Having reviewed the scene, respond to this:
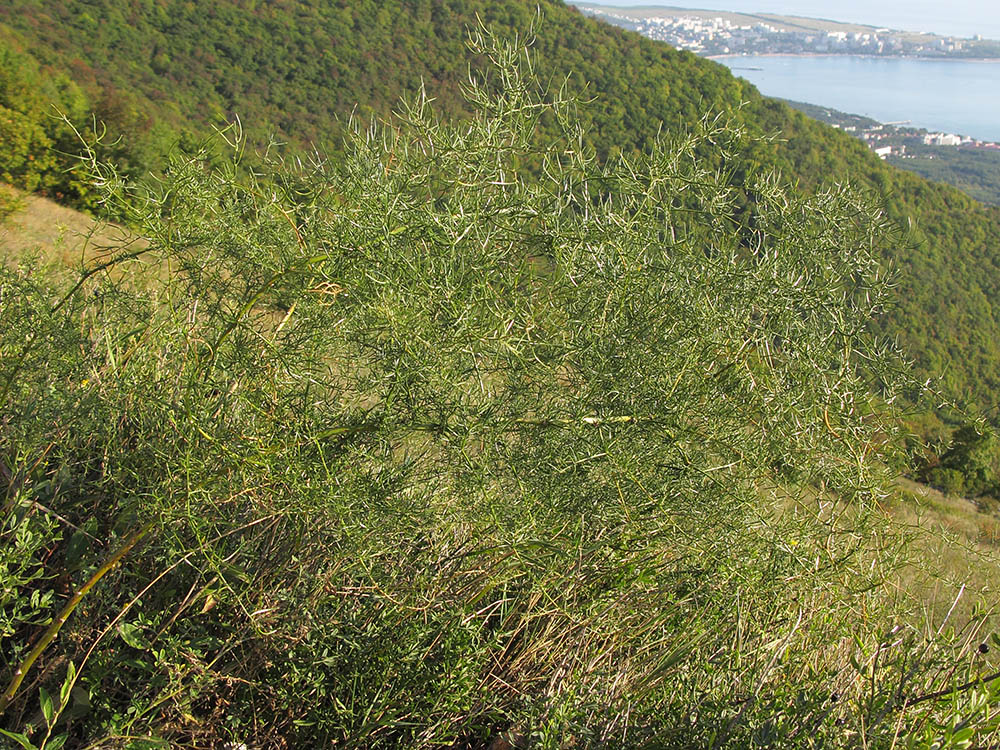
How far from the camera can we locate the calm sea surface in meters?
44.1

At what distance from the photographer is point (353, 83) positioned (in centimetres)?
1897

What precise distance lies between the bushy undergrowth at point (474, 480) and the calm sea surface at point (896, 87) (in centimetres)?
3456

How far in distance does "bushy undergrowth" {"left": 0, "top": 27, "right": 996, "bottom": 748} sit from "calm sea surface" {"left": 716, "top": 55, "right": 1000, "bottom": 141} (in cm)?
3456

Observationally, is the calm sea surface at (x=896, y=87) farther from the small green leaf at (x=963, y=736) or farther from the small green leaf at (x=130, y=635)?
the small green leaf at (x=130, y=635)

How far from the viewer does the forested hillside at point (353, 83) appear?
22.0 ft

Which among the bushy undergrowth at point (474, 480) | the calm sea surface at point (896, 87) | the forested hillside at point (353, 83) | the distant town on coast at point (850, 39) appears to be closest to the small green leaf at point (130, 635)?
the bushy undergrowth at point (474, 480)

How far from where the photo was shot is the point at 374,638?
153cm

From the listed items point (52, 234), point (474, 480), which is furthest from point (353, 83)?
point (474, 480)

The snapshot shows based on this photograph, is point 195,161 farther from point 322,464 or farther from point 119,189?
point 322,464

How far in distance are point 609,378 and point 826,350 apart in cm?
51

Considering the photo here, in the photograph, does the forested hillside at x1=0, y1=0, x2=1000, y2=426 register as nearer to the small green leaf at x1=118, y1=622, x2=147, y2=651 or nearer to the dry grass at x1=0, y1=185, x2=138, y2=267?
the dry grass at x1=0, y1=185, x2=138, y2=267

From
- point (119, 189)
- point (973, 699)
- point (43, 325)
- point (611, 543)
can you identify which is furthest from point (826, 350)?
point (43, 325)

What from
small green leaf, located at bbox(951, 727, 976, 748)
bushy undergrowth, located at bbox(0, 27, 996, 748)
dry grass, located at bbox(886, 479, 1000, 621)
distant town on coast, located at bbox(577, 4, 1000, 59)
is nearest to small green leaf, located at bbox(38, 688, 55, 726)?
bushy undergrowth, located at bbox(0, 27, 996, 748)

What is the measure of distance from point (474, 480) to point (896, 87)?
7797 centimetres
